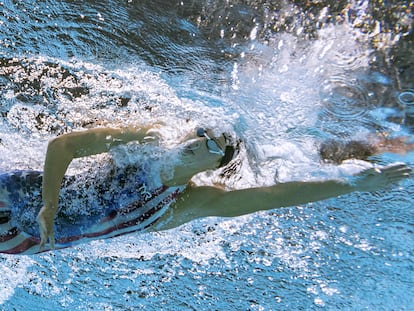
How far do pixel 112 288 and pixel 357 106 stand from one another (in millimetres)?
1607

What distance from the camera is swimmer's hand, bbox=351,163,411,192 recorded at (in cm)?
181

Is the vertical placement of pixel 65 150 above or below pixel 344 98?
below

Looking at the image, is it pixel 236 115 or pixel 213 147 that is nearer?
pixel 213 147

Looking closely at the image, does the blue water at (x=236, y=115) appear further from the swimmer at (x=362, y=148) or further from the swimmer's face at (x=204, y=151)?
the swimmer's face at (x=204, y=151)

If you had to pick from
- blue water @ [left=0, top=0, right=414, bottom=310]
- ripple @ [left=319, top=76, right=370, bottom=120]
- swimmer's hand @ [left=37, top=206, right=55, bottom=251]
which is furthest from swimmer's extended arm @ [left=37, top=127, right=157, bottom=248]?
ripple @ [left=319, top=76, right=370, bottom=120]

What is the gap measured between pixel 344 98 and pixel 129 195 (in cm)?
133

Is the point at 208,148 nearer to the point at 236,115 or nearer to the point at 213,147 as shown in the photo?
the point at 213,147

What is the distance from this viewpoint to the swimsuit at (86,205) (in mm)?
1757

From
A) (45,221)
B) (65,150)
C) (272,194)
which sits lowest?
(45,221)

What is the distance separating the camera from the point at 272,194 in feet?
5.84

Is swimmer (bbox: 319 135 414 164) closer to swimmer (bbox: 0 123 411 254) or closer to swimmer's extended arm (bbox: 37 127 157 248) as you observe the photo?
swimmer (bbox: 0 123 411 254)

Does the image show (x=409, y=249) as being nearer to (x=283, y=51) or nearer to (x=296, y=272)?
(x=296, y=272)

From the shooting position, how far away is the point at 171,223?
6.19ft

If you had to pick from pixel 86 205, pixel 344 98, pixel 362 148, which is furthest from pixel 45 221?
pixel 344 98
